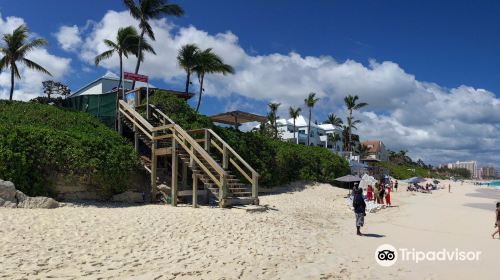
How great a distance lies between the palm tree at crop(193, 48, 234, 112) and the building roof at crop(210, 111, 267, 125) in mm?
3169

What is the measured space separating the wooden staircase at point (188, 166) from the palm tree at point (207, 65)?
1007cm

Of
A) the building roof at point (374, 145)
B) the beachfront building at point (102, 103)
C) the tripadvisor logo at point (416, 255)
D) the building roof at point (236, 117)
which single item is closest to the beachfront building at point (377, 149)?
the building roof at point (374, 145)

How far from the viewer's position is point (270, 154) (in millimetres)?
23375

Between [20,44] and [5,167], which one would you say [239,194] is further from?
[20,44]

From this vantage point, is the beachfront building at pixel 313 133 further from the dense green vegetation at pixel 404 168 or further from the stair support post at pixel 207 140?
the stair support post at pixel 207 140

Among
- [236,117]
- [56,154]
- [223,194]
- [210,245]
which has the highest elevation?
[236,117]

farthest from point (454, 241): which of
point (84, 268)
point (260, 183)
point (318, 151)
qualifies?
point (318, 151)

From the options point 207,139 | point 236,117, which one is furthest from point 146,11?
point 207,139

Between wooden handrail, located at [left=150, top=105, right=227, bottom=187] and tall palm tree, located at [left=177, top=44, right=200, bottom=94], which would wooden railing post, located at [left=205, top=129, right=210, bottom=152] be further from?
tall palm tree, located at [left=177, top=44, right=200, bottom=94]

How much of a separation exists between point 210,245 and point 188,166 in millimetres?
5837

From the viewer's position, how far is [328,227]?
43.5 feet

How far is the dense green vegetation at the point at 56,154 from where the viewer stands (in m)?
12.9

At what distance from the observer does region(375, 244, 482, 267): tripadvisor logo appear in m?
8.70

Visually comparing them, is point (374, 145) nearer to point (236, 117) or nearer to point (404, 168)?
point (404, 168)
